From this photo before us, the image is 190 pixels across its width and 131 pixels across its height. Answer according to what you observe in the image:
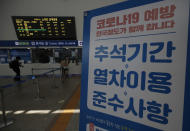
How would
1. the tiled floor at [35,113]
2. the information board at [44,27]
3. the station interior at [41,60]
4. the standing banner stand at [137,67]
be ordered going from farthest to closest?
the information board at [44,27] < the station interior at [41,60] < the tiled floor at [35,113] < the standing banner stand at [137,67]

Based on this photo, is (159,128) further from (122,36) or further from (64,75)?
(64,75)

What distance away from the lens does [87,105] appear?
0.81 m

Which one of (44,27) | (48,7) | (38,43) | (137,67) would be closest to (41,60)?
(38,43)

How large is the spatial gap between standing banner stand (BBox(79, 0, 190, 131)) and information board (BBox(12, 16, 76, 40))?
4384 millimetres

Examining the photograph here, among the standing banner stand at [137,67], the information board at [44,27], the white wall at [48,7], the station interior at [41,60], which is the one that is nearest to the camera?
the standing banner stand at [137,67]

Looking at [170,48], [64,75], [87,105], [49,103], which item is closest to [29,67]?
[64,75]

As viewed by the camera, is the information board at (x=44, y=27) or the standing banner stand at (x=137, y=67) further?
the information board at (x=44, y=27)

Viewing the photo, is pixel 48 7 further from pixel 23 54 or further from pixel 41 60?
pixel 23 54

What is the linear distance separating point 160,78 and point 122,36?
1.02 ft

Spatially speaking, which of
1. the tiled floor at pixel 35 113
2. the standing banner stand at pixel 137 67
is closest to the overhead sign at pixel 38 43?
the tiled floor at pixel 35 113

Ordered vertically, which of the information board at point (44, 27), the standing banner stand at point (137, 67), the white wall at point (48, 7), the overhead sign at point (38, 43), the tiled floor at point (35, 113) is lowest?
the tiled floor at point (35, 113)

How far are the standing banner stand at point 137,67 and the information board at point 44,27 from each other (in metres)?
4.38

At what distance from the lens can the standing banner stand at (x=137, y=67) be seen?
532mm

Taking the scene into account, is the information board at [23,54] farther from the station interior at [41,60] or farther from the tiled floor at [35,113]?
the tiled floor at [35,113]
